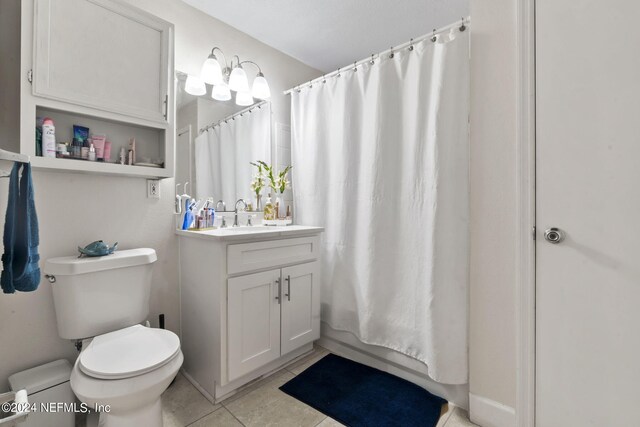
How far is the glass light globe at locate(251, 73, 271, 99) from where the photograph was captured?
2.17 metres

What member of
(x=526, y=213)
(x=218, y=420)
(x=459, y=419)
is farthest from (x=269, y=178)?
(x=459, y=419)

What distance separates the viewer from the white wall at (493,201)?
1.35 m

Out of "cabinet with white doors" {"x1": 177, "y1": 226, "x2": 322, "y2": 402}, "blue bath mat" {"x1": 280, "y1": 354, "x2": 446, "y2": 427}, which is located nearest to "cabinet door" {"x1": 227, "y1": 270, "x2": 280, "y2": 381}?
"cabinet with white doors" {"x1": 177, "y1": 226, "x2": 322, "y2": 402}

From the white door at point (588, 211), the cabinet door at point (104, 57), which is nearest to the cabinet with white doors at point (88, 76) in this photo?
the cabinet door at point (104, 57)

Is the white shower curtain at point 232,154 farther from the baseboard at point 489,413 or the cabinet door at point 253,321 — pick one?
the baseboard at point 489,413

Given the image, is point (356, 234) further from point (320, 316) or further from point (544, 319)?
point (544, 319)

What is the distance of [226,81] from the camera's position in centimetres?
210

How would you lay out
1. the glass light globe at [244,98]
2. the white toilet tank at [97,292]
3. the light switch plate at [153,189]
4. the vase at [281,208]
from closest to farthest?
the white toilet tank at [97,292]
the light switch plate at [153,189]
the glass light globe at [244,98]
the vase at [281,208]

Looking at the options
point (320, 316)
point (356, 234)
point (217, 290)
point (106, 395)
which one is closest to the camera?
point (106, 395)

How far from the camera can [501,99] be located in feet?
4.50

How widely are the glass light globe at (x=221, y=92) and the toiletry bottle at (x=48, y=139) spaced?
3.14ft

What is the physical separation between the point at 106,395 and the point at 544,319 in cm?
175

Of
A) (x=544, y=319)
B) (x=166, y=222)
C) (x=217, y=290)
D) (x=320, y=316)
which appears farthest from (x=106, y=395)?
(x=544, y=319)

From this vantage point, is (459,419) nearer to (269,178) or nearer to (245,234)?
(245,234)
